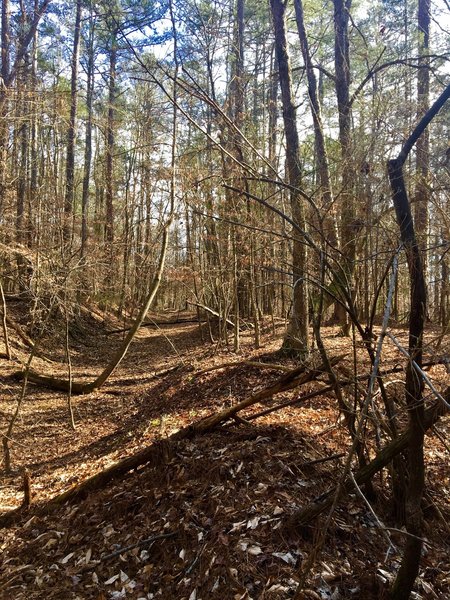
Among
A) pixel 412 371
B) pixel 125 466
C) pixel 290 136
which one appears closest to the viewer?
pixel 412 371

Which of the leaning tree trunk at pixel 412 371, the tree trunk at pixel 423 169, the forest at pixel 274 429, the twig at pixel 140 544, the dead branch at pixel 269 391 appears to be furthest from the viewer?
the dead branch at pixel 269 391

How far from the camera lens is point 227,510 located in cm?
349

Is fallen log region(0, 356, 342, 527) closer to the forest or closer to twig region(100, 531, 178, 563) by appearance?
the forest

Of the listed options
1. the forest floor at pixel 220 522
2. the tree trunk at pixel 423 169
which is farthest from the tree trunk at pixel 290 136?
the tree trunk at pixel 423 169

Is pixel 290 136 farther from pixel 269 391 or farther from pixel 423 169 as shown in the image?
pixel 269 391

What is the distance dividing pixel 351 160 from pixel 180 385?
4.91 m

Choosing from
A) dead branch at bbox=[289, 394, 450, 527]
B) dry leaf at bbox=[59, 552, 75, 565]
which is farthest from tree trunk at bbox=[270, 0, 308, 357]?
dry leaf at bbox=[59, 552, 75, 565]

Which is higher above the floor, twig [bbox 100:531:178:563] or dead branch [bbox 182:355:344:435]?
dead branch [bbox 182:355:344:435]

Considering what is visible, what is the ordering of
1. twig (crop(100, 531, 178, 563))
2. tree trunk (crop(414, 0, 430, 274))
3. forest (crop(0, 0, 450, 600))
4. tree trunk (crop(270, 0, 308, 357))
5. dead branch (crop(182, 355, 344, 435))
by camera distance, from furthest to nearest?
tree trunk (crop(270, 0, 308, 357)) < dead branch (crop(182, 355, 344, 435)) < tree trunk (crop(414, 0, 430, 274)) < twig (crop(100, 531, 178, 563)) < forest (crop(0, 0, 450, 600))

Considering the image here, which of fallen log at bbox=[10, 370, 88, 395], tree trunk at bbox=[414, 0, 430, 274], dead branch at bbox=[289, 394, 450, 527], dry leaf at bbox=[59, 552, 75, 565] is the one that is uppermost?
tree trunk at bbox=[414, 0, 430, 274]

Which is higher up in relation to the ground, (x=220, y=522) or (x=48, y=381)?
(x=220, y=522)

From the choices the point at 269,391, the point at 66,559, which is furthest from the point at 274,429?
the point at 66,559

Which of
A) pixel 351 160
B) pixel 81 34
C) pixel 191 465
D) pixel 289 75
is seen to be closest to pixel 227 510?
pixel 191 465

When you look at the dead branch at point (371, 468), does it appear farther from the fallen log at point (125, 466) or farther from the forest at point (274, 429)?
the fallen log at point (125, 466)
